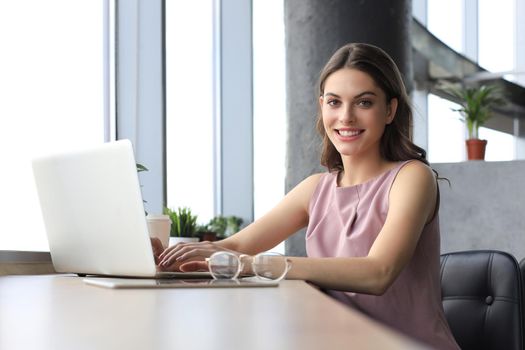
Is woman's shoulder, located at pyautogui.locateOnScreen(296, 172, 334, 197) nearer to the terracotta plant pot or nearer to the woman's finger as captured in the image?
the woman's finger

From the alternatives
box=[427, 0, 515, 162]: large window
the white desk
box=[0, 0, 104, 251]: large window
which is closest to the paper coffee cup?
the white desk

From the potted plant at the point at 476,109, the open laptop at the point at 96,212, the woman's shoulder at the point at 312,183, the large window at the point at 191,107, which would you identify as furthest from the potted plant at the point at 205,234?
the open laptop at the point at 96,212

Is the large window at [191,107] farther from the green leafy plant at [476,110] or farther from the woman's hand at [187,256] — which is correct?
the woman's hand at [187,256]

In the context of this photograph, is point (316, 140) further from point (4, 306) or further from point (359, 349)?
point (359, 349)

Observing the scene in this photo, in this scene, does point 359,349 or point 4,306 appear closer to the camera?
point 359,349

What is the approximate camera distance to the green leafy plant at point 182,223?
4789 mm

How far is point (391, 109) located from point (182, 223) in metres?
2.56

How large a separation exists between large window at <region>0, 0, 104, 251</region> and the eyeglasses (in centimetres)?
166

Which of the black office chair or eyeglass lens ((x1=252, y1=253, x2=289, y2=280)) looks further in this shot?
the black office chair

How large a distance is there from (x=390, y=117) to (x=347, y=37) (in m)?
2.35

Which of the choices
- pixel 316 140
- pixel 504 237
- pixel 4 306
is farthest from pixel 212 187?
pixel 4 306

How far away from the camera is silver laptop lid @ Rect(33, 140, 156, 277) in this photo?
1723 mm

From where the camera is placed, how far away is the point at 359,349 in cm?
76

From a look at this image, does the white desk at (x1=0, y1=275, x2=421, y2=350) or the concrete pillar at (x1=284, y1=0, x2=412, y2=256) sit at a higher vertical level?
the concrete pillar at (x1=284, y1=0, x2=412, y2=256)
